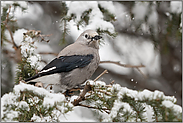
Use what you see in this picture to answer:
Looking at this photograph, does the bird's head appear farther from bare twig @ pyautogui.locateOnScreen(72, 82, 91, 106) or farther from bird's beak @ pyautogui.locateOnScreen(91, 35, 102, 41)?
bare twig @ pyautogui.locateOnScreen(72, 82, 91, 106)

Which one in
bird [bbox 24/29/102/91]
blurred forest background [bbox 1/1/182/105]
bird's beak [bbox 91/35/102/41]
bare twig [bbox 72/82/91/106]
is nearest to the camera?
bare twig [bbox 72/82/91/106]

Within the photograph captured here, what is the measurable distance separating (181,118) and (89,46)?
Answer: 1537mm

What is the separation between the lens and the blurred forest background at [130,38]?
3016mm

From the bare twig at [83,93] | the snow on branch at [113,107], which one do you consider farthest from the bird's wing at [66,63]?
the snow on branch at [113,107]

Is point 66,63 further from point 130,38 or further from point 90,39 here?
point 130,38

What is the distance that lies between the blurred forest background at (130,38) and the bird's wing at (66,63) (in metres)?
0.57

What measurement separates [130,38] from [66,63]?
2.28 metres

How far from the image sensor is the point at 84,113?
77.2 inches

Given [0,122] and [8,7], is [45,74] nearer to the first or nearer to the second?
[0,122]

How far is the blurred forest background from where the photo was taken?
302 centimetres

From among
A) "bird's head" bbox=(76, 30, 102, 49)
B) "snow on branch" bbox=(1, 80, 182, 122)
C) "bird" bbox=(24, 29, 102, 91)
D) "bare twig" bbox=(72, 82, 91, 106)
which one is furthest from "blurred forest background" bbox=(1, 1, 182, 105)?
"snow on branch" bbox=(1, 80, 182, 122)

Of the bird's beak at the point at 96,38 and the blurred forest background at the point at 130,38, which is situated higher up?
the blurred forest background at the point at 130,38

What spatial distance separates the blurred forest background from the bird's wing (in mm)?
573

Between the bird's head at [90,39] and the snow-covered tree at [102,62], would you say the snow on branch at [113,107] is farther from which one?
the bird's head at [90,39]
